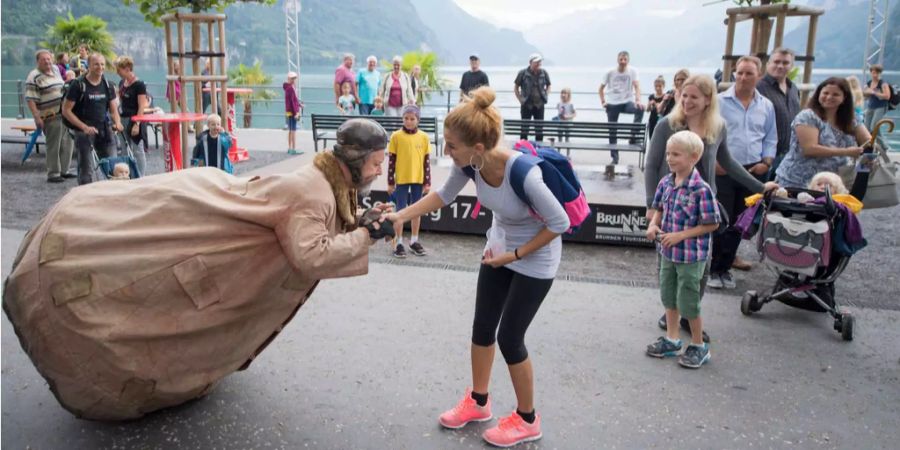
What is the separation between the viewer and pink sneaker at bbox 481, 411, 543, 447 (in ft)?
10.9

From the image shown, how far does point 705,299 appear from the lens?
552 cm

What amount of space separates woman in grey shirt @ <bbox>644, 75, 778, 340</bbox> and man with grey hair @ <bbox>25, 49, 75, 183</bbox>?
9.10m

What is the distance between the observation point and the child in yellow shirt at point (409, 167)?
6703 mm

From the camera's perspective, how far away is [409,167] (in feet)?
22.1

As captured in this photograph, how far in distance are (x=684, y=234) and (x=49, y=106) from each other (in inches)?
392

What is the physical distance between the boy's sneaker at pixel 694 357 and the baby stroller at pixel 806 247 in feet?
Answer: 3.36

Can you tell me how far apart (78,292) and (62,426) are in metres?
1.09

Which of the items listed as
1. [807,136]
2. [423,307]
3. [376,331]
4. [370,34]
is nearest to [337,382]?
[376,331]

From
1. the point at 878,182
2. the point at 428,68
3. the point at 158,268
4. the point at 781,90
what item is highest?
the point at 428,68

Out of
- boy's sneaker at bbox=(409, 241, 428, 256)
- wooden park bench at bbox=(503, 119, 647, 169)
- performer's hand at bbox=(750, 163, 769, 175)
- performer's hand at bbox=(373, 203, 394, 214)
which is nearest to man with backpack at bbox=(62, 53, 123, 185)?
boy's sneaker at bbox=(409, 241, 428, 256)

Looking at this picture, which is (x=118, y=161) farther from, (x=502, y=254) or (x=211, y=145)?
(x=502, y=254)

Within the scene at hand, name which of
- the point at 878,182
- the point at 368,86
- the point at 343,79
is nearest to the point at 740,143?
the point at 878,182

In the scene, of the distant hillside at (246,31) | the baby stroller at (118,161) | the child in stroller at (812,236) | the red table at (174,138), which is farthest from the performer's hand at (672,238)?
the distant hillside at (246,31)

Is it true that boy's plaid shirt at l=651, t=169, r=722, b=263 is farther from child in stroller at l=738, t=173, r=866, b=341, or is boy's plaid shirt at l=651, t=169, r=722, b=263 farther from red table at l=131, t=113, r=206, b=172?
red table at l=131, t=113, r=206, b=172
